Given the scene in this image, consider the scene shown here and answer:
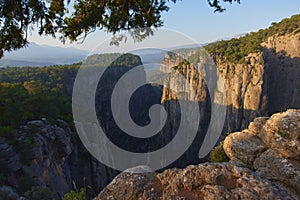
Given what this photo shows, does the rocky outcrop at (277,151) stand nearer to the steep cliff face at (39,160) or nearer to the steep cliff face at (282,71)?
the steep cliff face at (39,160)

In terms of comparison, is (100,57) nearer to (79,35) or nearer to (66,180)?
(66,180)

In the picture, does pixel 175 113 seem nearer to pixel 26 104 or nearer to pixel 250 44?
pixel 250 44

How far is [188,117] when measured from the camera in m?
56.3

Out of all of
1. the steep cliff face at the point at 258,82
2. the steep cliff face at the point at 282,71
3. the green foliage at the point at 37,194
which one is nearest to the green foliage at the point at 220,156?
the green foliage at the point at 37,194

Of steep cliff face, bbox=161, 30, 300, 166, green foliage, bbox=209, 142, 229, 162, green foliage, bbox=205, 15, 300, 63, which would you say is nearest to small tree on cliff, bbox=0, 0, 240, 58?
green foliage, bbox=209, 142, 229, 162

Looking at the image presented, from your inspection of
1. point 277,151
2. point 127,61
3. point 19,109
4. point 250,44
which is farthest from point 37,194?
point 127,61

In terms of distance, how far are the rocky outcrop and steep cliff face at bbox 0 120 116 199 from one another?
9.96 m

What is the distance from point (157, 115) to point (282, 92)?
118 feet

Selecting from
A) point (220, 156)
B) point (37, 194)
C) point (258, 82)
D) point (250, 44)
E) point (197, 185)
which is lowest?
point (37, 194)

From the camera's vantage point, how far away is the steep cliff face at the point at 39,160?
13218 millimetres

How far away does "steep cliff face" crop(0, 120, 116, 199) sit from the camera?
43.4 feet

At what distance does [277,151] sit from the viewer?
7.15m

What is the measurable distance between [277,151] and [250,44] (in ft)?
162

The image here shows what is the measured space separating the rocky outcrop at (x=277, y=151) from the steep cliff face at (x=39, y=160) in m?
9.96
